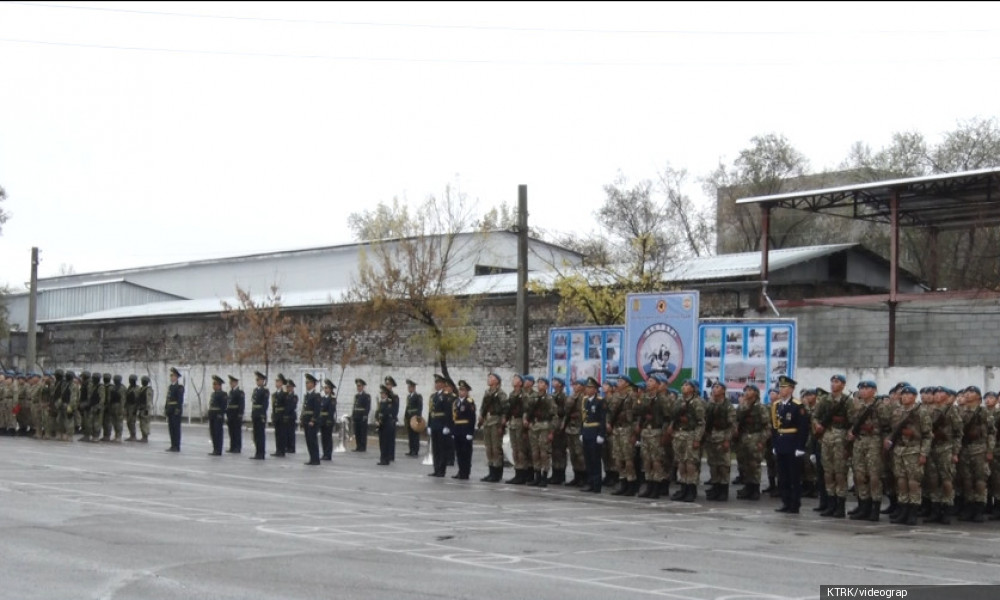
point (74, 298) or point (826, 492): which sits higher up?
point (74, 298)

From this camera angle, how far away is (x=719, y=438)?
2061 centimetres

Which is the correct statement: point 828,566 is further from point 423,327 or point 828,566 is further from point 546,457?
point 423,327

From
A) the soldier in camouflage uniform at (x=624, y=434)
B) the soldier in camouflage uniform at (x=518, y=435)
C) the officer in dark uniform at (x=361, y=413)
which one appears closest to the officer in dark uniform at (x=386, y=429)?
the officer in dark uniform at (x=361, y=413)

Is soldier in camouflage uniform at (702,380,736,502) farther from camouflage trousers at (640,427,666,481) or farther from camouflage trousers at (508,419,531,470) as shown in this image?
camouflage trousers at (508,419,531,470)

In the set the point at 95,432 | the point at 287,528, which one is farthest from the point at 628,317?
the point at 95,432

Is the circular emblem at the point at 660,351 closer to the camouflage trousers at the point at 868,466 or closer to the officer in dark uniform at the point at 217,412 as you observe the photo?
the camouflage trousers at the point at 868,466

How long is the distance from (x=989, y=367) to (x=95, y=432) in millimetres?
22654

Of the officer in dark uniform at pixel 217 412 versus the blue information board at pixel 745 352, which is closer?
the blue information board at pixel 745 352

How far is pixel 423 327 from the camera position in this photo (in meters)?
42.5

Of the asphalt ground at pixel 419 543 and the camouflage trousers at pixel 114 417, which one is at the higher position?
the camouflage trousers at pixel 114 417

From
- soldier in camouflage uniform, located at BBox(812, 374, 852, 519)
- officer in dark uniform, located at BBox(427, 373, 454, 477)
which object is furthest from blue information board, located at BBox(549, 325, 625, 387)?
soldier in camouflage uniform, located at BBox(812, 374, 852, 519)

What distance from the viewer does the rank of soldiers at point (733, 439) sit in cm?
1783

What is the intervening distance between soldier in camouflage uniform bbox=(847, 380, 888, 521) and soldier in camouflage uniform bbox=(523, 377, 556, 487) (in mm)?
6086

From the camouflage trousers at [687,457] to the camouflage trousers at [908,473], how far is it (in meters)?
3.53
